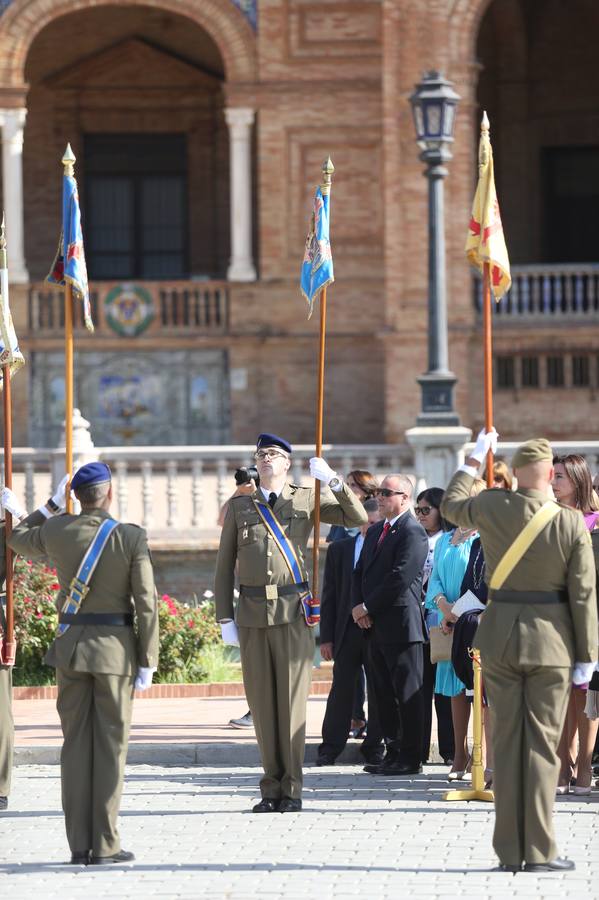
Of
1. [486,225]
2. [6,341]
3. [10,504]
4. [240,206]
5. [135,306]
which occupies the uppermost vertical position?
[240,206]

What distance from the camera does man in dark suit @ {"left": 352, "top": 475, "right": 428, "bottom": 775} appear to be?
11312mm

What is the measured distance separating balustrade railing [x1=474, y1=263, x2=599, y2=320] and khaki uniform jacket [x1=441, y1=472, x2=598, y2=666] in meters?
18.1

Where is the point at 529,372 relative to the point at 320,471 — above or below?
above

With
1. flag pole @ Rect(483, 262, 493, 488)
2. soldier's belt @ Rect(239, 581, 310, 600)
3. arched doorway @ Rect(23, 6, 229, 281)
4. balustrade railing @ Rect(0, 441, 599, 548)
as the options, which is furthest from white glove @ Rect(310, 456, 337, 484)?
arched doorway @ Rect(23, 6, 229, 281)

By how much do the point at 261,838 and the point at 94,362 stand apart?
1902cm

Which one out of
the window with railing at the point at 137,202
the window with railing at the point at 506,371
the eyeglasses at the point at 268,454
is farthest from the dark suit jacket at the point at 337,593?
the window with railing at the point at 137,202

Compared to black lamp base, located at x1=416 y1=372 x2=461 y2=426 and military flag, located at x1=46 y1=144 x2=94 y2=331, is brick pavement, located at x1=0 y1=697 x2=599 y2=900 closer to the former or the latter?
military flag, located at x1=46 y1=144 x2=94 y2=331

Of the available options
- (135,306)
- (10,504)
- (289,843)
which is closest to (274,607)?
(289,843)

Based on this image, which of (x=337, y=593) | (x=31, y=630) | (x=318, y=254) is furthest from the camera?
(x=31, y=630)

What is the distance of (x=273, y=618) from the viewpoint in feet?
33.1

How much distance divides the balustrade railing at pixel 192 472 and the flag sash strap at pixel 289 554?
30.1 ft

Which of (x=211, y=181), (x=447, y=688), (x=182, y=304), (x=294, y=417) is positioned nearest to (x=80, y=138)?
(x=211, y=181)

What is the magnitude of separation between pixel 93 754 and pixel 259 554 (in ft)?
5.77

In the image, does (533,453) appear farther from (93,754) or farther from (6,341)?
(6,341)
